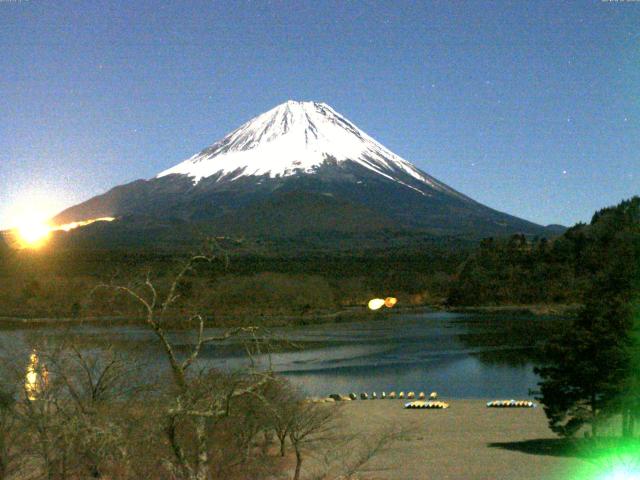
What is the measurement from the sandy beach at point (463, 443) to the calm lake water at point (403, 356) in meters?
2.19

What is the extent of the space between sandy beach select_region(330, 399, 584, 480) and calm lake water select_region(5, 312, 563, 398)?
2189 mm

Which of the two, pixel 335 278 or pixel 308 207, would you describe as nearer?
pixel 335 278

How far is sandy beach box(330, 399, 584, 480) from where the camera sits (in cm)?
1601

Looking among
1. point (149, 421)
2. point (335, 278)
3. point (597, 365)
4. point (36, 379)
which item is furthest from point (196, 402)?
point (335, 278)

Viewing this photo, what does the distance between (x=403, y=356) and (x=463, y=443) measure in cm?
2495

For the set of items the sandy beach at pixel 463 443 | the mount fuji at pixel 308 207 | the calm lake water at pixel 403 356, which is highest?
the mount fuji at pixel 308 207

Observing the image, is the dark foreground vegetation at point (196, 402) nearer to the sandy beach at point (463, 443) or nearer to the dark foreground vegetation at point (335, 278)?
the sandy beach at point (463, 443)

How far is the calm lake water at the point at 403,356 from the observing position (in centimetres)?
3291

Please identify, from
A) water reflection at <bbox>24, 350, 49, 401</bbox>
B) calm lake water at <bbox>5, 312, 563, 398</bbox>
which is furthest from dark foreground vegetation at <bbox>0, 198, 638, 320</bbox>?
water reflection at <bbox>24, 350, 49, 401</bbox>

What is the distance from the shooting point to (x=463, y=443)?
65.4 ft

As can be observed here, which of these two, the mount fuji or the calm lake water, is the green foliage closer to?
the calm lake water

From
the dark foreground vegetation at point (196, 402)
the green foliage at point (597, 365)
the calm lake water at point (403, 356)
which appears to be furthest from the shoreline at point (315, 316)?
the green foliage at point (597, 365)

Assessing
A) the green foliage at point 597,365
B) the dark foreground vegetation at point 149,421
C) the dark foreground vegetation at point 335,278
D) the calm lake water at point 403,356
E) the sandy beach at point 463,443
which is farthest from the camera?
the dark foreground vegetation at point 335,278

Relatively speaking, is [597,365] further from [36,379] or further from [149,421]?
[36,379]
